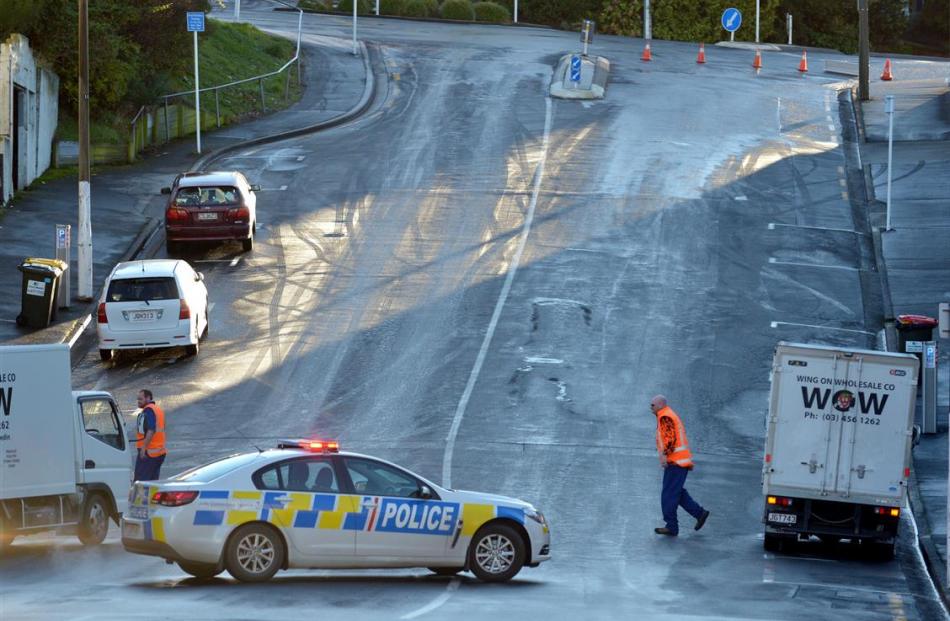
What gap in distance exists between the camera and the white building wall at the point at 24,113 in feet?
121

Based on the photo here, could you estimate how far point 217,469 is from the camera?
15.5 metres

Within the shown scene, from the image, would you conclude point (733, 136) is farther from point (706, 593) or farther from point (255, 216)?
point (706, 593)

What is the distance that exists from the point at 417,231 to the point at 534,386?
1047 centimetres

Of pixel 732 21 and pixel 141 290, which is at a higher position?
pixel 732 21

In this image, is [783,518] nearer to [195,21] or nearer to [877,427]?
[877,427]

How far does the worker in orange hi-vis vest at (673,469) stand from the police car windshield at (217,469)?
558 centimetres

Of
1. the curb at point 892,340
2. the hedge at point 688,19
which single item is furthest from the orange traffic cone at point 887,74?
the hedge at point 688,19

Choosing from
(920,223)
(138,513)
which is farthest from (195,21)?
(138,513)

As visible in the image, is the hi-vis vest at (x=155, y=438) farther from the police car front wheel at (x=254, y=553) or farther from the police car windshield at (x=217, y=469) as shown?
the police car front wheel at (x=254, y=553)

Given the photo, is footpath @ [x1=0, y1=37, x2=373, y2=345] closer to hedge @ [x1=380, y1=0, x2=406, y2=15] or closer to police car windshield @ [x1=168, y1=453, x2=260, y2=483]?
police car windshield @ [x1=168, y1=453, x2=260, y2=483]

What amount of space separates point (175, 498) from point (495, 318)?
15.1 m

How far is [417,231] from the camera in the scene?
35938 millimetres

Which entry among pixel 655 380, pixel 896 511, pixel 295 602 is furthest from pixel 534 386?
pixel 295 602

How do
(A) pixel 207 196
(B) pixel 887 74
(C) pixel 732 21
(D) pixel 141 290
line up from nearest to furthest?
1. (D) pixel 141 290
2. (A) pixel 207 196
3. (B) pixel 887 74
4. (C) pixel 732 21
